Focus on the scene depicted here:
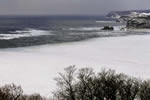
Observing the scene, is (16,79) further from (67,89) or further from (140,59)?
(140,59)

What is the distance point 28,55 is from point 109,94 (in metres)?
25.7

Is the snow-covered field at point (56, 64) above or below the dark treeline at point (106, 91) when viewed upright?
below

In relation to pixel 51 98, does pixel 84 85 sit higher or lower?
higher

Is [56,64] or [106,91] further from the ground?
[106,91]

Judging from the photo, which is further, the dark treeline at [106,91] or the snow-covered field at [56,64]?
the snow-covered field at [56,64]

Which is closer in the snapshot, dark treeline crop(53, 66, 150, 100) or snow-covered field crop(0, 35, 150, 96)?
dark treeline crop(53, 66, 150, 100)

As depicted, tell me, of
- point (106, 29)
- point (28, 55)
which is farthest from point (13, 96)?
point (106, 29)

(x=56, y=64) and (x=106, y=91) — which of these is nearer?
(x=106, y=91)

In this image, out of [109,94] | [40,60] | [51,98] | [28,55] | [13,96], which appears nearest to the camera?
[13,96]

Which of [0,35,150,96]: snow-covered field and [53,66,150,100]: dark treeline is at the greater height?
[53,66,150,100]: dark treeline

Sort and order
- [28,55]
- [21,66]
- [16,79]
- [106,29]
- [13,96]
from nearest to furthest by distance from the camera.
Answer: [13,96], [16,79], [21,66], [28,55], [106,29]

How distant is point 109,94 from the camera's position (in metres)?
19.8

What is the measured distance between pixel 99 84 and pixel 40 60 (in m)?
20.3

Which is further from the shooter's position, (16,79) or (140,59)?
(140,59)
